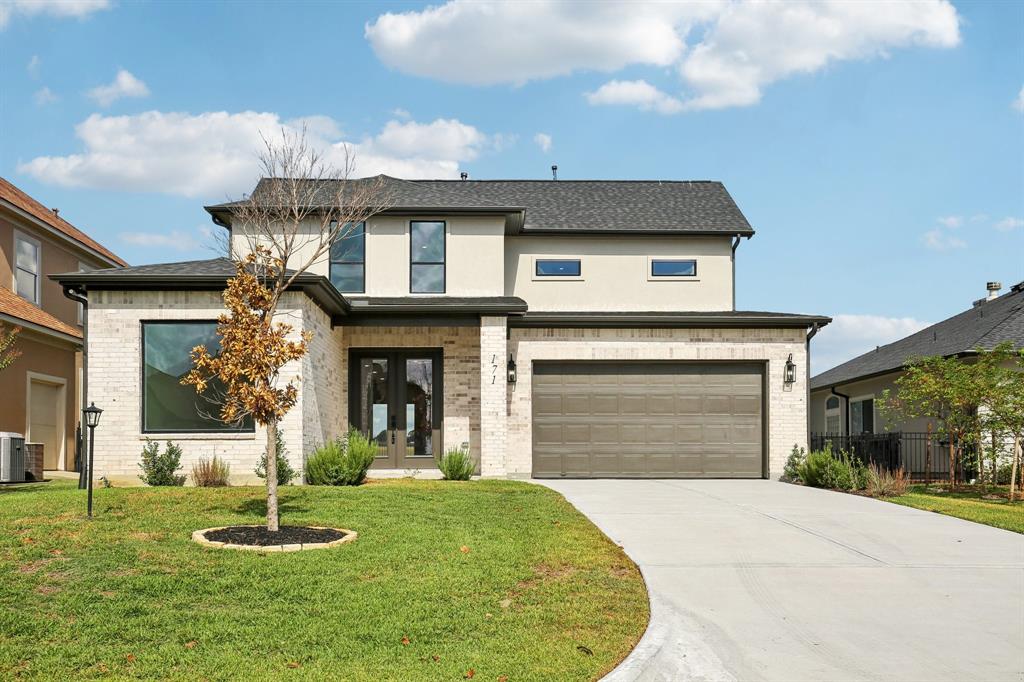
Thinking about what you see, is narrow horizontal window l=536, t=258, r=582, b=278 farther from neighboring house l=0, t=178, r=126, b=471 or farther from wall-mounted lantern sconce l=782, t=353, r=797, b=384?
neighboring house l=0, t=178, r=126, b=471

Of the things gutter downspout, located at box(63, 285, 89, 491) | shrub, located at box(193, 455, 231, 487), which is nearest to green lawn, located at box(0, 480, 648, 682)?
gutter downspout, located at box(63, 285, 89, 491)

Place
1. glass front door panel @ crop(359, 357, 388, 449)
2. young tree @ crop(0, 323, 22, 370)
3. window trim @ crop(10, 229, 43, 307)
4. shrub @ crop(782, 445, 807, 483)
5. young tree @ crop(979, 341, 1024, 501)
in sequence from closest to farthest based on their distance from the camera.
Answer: young tree @ crop(979, 341, 1024, 501) < young tree @ crop(0, 323, 22, 370) < shrub @ crop(782, 445, 807, 483) < glass front door panel @ crop(359, 357, 388, 449) < window trim @ crop(10, 229, 43, 307)

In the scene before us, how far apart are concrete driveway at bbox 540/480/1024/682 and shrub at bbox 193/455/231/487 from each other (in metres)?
5.96

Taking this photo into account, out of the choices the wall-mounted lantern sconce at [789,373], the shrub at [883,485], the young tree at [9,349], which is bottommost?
the shrub at [883,485]

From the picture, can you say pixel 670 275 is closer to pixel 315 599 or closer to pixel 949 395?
pixel 949 395

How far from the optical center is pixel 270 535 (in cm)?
995

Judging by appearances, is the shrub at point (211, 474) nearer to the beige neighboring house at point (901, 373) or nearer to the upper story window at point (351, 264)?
the upper story window at point (351, 264)

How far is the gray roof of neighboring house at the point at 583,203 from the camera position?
811 inches

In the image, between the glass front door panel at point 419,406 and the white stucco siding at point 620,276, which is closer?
the glass front door panel at point 419,406

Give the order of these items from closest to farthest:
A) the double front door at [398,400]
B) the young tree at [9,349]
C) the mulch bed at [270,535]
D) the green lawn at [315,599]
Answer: the green lawn at [315,599] → the mulch bed at [270,535] → the young tree at [9,349] → the double front door at [398,400]

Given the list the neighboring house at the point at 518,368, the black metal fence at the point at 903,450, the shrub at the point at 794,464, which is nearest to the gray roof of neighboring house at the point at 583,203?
the neighboring house at the point at 518,368

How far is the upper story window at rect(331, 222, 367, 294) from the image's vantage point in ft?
66.4

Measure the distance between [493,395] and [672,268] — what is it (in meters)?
6.11

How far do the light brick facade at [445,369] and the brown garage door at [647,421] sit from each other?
1.11 feet
